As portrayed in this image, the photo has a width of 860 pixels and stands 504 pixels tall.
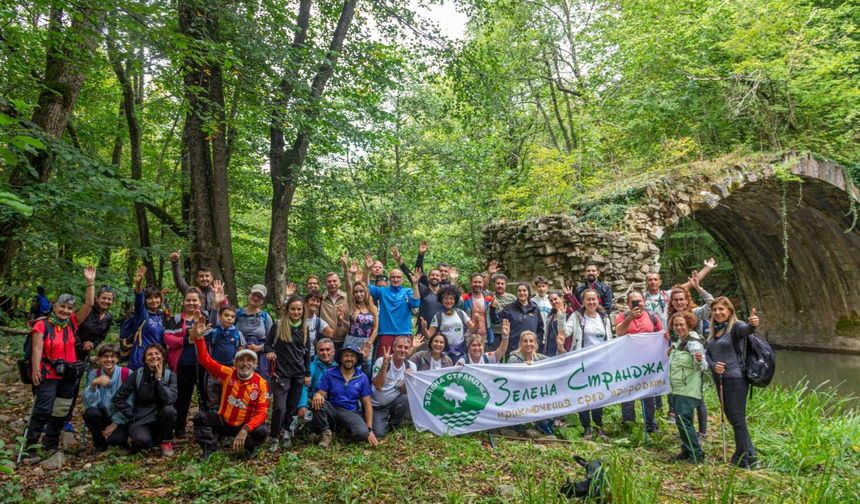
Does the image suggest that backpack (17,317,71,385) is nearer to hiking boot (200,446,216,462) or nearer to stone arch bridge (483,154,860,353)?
hiking boot (200,446,216,462)

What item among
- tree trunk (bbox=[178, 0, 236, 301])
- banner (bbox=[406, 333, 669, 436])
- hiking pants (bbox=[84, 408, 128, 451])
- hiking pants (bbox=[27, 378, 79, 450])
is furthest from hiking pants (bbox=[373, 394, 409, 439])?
tree trunk (bbox=[178, 0, 236, 301])

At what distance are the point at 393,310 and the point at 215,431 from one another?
2.22m

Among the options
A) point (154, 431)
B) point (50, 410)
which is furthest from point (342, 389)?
point (50, 410)

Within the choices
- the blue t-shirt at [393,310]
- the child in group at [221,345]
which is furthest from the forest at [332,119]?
the blue t-shirt at [393,310]

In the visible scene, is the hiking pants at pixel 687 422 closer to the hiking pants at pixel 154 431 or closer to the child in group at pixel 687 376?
the child in group at pixel 687 376

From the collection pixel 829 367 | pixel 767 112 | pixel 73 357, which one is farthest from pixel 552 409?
pixel 829 367

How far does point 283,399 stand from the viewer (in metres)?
4.97

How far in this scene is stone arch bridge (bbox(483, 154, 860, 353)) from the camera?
9930mm

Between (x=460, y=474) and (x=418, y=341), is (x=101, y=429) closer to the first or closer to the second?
(x=418, y=341)

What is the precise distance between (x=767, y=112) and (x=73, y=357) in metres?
14.9

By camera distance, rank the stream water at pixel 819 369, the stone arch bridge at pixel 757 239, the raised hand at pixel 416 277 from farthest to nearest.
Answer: the stream water at pixel 819 369 → the stone arch bridge at pixel 757 239 → the raised hand at pixel 416 277

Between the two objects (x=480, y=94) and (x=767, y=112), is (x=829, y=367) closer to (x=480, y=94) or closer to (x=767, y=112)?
(x=767, y=112)

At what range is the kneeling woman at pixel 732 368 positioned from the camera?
14.6ft

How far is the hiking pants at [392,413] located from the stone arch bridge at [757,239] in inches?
219
